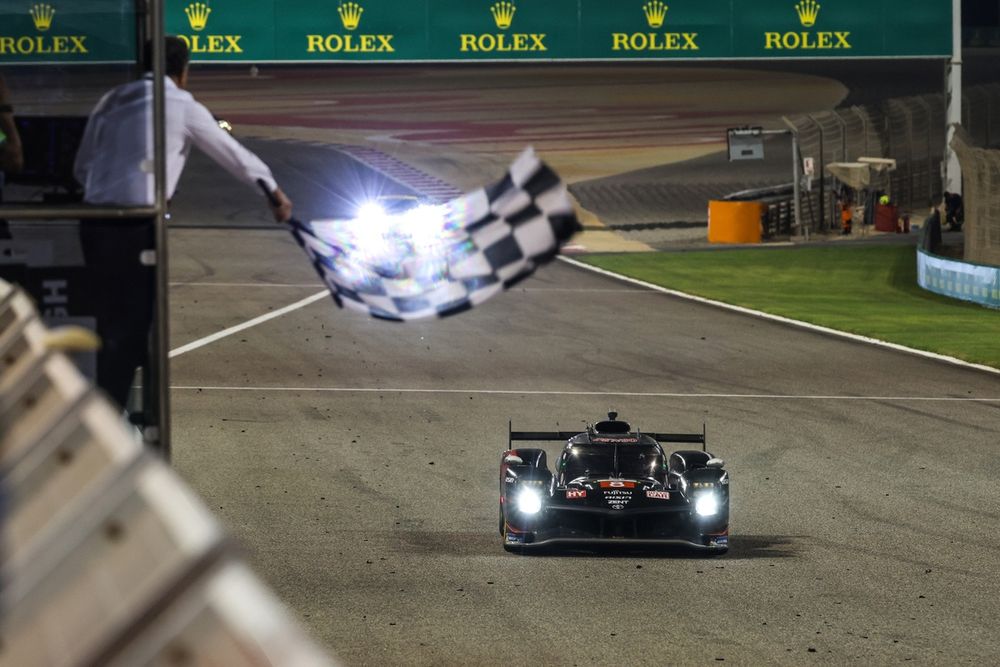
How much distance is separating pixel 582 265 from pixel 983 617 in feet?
113

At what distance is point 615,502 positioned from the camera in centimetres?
1619

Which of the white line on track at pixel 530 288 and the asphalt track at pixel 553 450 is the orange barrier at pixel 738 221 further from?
the asphalt track at pixel 553 450

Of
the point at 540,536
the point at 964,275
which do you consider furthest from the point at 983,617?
the point at 964,275

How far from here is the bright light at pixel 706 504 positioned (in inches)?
638

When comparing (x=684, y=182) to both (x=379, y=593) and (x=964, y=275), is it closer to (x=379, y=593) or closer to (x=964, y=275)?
(x=964, y=275)

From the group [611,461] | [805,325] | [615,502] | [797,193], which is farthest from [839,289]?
[615,502]

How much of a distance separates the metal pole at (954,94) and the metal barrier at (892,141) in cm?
169

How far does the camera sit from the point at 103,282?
7.52 metres

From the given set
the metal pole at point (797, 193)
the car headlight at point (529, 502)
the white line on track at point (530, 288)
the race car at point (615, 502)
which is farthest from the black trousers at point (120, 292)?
the metal pole at point (797, 193)

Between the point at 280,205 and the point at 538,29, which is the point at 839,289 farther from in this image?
the point at 280,205

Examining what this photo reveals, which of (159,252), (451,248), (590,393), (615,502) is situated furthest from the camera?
(590,393)

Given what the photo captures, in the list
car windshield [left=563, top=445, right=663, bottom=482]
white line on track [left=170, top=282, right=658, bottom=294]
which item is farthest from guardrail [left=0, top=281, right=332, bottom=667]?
white line on track [left=170, top=282, right=658, bottom=294]

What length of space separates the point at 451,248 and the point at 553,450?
1504 cm

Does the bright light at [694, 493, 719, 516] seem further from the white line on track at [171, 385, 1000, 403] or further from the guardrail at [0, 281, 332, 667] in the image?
the guardrail at [0, 281, 332, 667]
